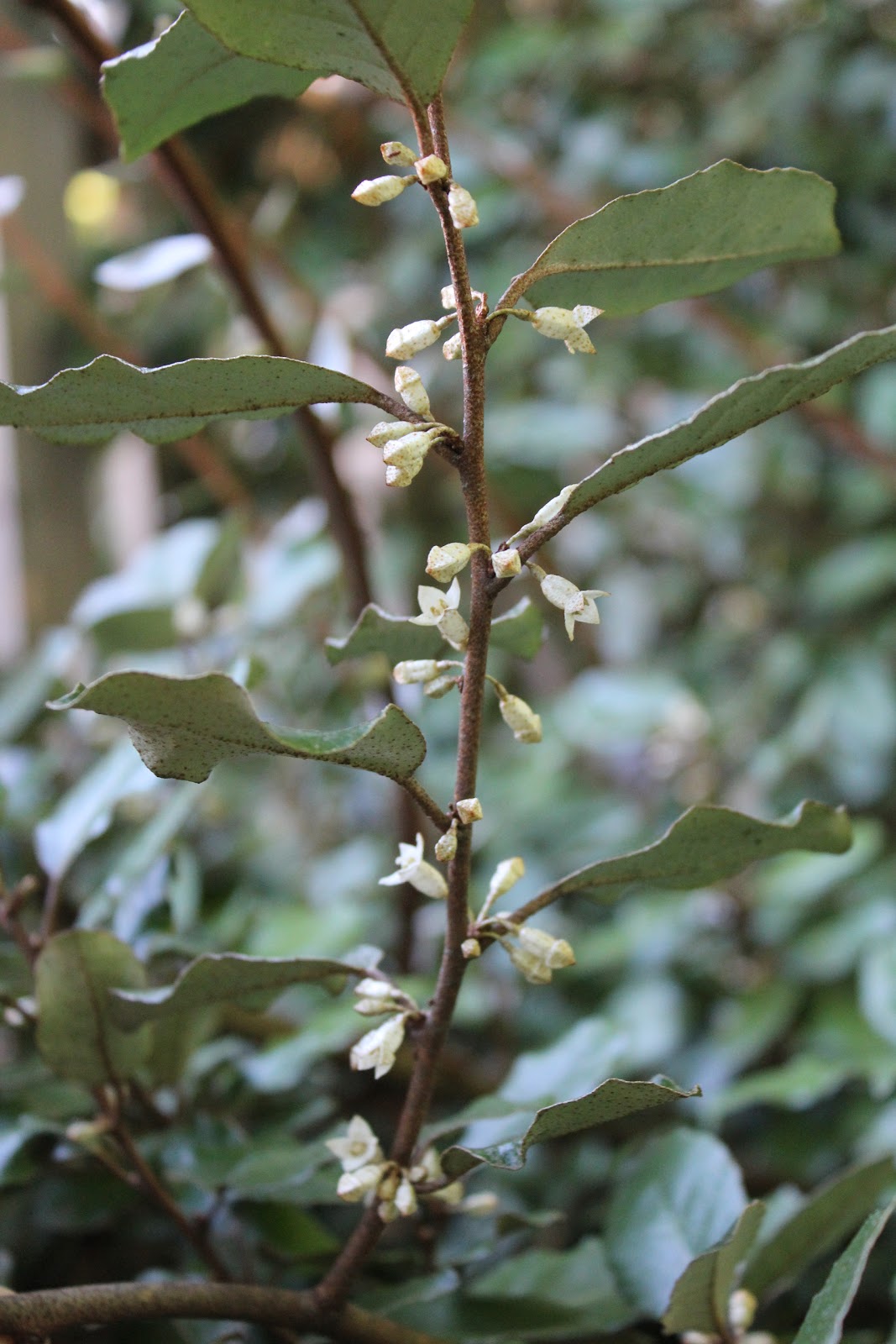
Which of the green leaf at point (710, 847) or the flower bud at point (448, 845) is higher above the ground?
the flower bud at point (448, 845)

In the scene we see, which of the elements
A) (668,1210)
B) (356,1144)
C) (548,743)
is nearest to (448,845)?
(356,1144)

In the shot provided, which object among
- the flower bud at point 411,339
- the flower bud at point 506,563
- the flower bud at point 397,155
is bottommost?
the flower bud at point 506,563

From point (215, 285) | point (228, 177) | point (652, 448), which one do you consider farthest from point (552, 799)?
point (228, 177)

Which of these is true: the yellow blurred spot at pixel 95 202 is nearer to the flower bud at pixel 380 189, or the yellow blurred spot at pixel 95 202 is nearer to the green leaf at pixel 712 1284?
the flower bud at pixel 380 189

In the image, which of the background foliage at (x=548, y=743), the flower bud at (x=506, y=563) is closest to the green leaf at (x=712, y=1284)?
the background foliage at (x=548, y=743)

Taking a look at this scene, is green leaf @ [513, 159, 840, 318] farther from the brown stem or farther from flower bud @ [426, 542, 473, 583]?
the brown stem
